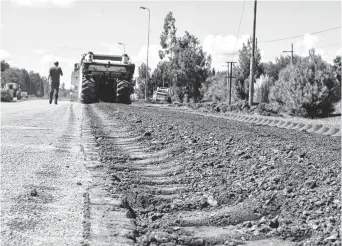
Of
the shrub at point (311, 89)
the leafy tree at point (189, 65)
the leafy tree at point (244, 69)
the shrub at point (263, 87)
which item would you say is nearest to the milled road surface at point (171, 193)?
the shrub at point (311, 89)

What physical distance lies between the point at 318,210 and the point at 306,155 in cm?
262

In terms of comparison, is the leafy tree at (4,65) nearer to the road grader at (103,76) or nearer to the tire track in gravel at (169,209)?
the road grader at (103,76)

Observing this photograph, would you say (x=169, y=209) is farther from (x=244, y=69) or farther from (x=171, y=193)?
(x=244, y=69)

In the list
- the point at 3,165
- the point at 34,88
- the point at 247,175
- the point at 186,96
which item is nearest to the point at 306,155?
the point at 247,175

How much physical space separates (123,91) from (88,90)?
1838mm

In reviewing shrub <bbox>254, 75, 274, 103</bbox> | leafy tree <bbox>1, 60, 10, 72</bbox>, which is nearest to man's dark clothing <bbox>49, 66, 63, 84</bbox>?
shrub <bbox>254, 75, 274, 103</bbox>

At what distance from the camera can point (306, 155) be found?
300 inches

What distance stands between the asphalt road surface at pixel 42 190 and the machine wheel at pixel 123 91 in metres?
17.9

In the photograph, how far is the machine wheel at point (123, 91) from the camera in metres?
28.2

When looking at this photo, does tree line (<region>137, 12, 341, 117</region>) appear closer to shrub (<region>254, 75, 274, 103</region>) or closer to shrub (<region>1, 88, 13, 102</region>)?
shrub (<region>254, 75, 274, 103</region>)

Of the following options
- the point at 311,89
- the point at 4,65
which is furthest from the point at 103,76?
the point at 4,65

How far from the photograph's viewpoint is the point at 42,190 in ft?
18.5

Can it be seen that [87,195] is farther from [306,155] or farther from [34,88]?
[34,88]

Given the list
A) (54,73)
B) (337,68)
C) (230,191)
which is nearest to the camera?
(230,191)
